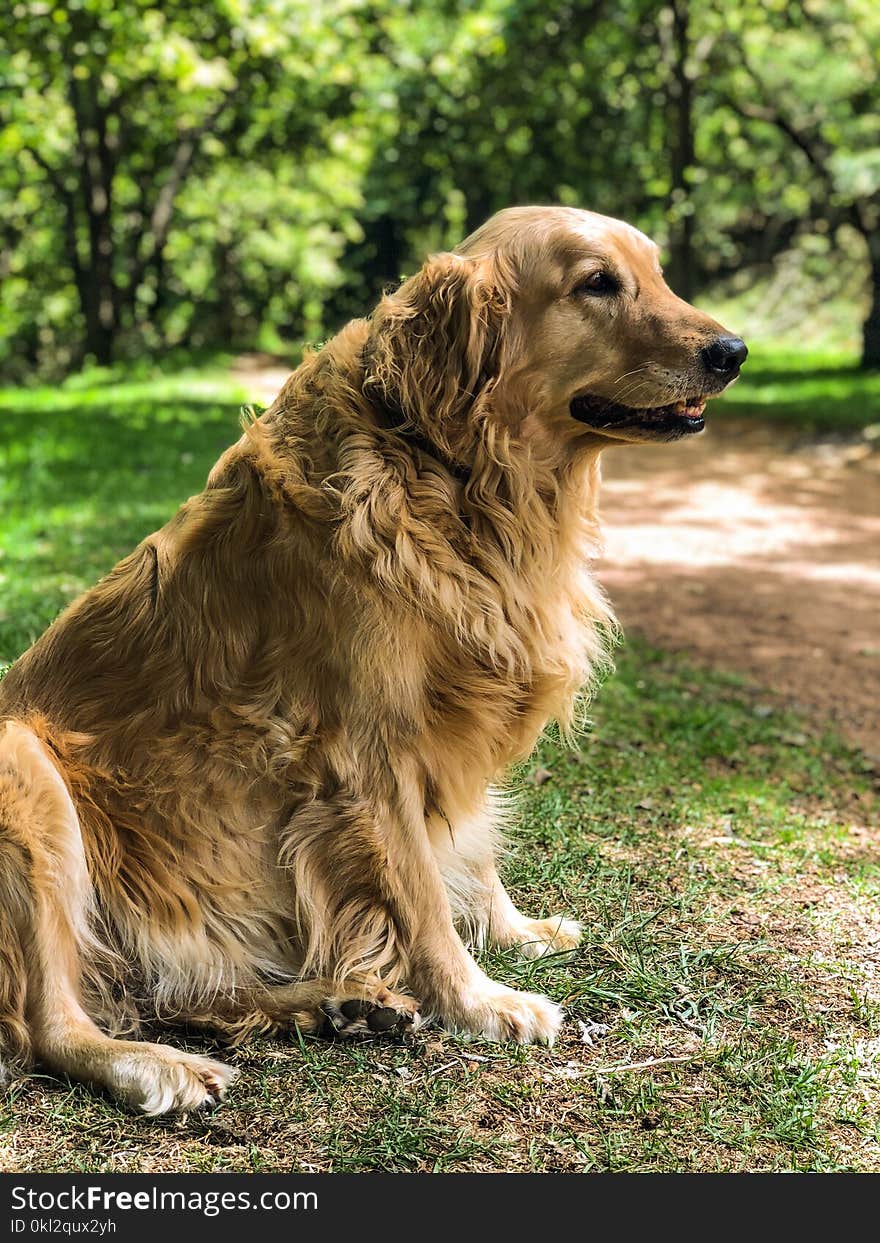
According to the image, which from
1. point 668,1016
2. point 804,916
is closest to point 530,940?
point 668,1016

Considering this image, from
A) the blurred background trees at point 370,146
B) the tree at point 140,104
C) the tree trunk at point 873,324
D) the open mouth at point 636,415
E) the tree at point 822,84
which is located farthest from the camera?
the tree at point 822,84

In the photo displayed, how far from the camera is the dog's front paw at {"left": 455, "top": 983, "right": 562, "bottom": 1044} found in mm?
2900

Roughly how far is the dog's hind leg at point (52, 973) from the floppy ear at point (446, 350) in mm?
1229

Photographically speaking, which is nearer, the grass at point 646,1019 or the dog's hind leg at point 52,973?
the grass at point 646,1019

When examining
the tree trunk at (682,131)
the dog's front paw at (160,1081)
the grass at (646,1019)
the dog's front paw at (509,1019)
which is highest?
the tree trunk at (682,131)

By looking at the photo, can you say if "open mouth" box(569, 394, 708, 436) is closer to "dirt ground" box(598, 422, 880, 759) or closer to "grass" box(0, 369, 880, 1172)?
"grass" box(0, 369, 880, 1172)

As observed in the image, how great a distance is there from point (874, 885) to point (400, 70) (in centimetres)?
1934

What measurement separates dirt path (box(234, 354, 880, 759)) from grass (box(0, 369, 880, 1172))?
81 cm

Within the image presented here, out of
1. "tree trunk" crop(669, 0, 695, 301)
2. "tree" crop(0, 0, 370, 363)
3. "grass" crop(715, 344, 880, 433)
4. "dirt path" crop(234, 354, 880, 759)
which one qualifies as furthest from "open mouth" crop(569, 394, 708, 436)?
"tree trunk" crop(669, 0, 695, 301)

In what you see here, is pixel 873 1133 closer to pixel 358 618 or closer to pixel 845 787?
pixel 358 618

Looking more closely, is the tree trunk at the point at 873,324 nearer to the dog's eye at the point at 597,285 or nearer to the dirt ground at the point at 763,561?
the dirt ground at the point at 763,561

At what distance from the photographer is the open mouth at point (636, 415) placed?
298 centimetres

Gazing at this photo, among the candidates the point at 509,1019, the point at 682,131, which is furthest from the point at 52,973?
the point at 682,131

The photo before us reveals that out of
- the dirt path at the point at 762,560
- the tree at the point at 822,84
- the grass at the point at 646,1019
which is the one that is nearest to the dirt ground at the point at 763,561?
the dirt path at the point at 762,560
